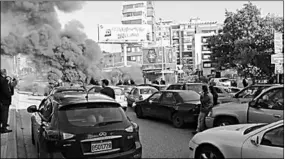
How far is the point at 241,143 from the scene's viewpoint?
13.1ft

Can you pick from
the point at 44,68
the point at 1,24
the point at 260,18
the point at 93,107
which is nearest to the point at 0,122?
the point at 1,24

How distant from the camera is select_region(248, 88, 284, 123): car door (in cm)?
606

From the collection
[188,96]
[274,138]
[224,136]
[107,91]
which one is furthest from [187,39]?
[274,138]

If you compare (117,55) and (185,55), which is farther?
(185,55)

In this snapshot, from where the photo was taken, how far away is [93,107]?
Result: 434 centimetres

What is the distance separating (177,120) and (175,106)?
42 centimetres

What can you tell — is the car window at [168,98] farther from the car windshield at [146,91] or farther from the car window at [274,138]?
the car window at [274,138]

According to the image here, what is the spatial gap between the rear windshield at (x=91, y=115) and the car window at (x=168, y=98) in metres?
4.68

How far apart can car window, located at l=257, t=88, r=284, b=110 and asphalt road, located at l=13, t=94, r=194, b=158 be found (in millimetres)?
1846

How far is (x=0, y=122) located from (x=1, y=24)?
147 inches

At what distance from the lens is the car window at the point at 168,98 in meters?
9.04

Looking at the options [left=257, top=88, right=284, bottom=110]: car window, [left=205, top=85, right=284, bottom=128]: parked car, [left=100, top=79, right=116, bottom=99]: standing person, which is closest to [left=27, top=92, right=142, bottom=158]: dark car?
[left=205, top=85, right=284, bottom=128]: parked car

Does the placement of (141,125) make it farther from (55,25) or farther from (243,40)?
(55,25)

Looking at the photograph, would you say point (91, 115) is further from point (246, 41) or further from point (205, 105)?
point (246, 41)
